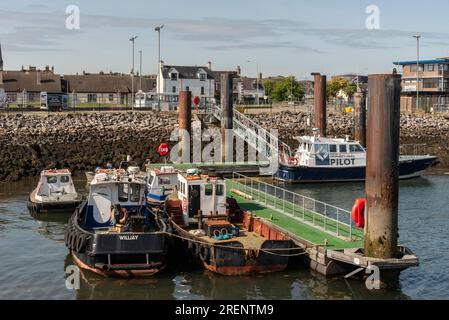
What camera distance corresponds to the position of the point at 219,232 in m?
23.3

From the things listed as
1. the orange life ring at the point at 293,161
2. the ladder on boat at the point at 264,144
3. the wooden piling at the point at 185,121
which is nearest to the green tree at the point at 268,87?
the ladder on boat at the point at 264,144

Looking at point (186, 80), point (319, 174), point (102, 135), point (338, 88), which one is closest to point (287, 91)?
point (338, 88)

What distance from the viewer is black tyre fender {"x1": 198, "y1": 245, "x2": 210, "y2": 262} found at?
22.2 meters

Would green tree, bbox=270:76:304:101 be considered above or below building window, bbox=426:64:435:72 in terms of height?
below

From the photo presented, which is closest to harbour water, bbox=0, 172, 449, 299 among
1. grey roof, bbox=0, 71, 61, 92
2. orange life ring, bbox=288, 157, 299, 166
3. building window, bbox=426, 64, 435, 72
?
orange life ring, bbox=288, 157, 299, 166

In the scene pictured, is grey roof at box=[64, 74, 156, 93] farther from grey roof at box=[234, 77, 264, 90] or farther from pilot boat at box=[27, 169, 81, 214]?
pilot boat at box=[27, 169, 81, 214]

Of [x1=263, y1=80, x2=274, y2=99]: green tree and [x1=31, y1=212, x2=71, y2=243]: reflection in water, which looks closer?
[x1=31, y1=212, x2=71, y2=243]: reflection in water

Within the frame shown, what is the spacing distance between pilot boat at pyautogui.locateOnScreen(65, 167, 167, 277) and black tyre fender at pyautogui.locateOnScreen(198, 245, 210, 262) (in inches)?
52.4

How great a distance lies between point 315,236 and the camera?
926 inches

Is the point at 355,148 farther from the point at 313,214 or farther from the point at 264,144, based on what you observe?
the point at 313,214

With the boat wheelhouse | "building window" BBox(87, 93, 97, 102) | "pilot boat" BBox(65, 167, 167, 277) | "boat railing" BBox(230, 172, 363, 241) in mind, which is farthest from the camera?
"building window" BBox(87, 93, 97, 102)

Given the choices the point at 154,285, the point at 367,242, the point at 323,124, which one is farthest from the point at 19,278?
the point at 323,124

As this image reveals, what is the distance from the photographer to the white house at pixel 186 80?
92.8 m

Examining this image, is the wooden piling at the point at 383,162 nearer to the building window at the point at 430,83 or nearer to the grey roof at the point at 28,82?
the grey roof at the point at 28,82
